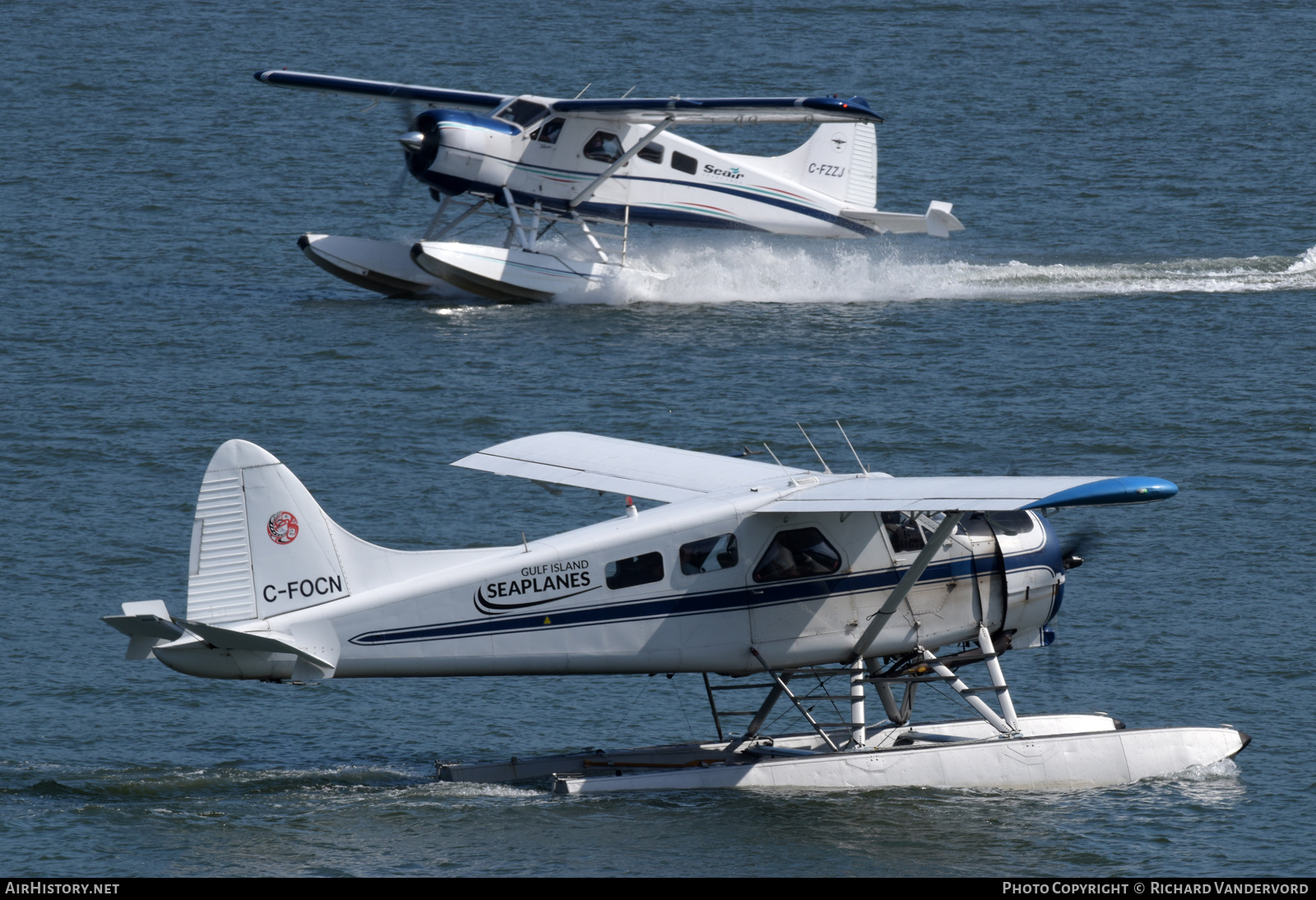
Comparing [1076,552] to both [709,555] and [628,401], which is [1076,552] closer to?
[709,555]

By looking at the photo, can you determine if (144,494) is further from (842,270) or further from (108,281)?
(842,270)

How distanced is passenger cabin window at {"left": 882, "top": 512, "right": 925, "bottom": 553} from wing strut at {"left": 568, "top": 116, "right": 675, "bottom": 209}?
63.6 feet

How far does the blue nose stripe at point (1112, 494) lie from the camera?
44.1 ft

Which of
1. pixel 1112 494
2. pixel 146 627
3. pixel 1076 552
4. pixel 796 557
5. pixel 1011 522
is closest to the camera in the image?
pixel 1112 494

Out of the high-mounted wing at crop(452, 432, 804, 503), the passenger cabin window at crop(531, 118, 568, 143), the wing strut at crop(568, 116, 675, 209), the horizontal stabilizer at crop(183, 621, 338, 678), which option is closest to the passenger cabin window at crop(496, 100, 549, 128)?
the passenger cabin window at crop(531, 118, 568, 143)

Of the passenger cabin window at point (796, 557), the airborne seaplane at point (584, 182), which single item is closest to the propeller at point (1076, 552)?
the passenger cabin window at point (796, 557)

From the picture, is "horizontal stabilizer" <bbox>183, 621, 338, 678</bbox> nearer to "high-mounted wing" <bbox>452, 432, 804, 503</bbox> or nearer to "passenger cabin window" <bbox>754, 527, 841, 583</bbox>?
"high-mounted wing" <bbox>452, 432, 804, 503</bbox>

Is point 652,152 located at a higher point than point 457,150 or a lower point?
higher

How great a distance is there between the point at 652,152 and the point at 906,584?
21.3 meters

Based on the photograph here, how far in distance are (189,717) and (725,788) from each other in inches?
237

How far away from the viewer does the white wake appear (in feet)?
117

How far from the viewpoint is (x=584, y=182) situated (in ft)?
113

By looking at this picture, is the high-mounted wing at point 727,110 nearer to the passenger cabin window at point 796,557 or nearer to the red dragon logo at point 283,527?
the passenger cabin window at point 796,557

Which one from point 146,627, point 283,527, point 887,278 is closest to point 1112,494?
point 283,527
